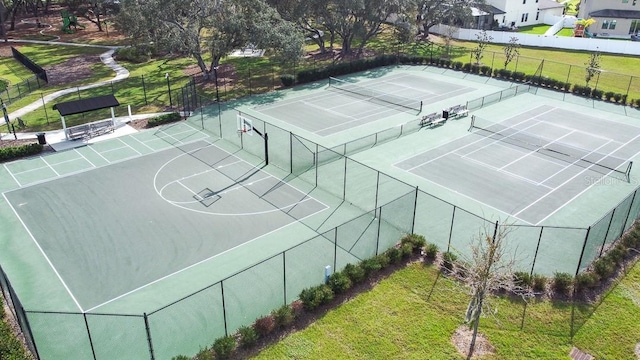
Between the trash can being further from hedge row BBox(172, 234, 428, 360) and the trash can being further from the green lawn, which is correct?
the green lawn

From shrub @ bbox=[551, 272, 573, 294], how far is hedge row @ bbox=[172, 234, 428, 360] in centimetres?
425

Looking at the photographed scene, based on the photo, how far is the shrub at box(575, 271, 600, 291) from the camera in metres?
16.2

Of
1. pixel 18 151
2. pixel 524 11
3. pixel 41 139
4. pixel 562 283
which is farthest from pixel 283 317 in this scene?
pixel 524 11

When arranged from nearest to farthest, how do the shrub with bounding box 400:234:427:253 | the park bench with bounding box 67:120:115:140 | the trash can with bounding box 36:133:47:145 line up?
the shrub with bounding box 400:234:427:253 → the trash can with bounding box 36:133:47:145 → the park bench with bounding box 67:120:115:140

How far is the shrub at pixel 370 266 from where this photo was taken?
16.9 m

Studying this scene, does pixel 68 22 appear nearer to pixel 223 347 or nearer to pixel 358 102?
pixel 358 102

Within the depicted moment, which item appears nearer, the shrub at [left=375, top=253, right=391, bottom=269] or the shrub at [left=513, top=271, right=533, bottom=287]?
the shrub at [left=513, top=271, right=533, bottom=287]

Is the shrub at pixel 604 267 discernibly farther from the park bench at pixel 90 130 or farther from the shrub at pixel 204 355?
the park bench at pixel 90 130

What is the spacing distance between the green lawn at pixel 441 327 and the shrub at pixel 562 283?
59 centimetres

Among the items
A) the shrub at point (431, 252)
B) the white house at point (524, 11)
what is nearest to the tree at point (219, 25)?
the shrub at point (431, 252)

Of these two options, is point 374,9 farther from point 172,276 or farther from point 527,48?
point 172,276

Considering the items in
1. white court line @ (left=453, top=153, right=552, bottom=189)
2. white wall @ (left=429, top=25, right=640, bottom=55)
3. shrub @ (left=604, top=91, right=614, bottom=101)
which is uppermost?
white wall @ (left=429, top=25, right=640, bottom=55)

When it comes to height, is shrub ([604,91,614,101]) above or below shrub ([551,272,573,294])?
above

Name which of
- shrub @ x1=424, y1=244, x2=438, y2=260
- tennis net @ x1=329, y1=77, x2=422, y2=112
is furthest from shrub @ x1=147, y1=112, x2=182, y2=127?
shrub @ x1=424, y1=244, x2=438, y2=260
